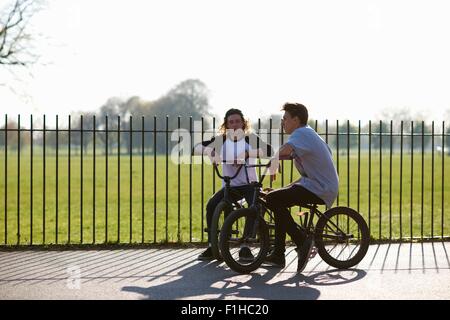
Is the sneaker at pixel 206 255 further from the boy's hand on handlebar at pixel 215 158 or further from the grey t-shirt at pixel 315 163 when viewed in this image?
the grey t-shirt at pixel 315 163

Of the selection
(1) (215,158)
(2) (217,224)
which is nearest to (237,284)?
(2) (217,224)

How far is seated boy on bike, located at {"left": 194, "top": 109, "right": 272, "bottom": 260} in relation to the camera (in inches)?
265

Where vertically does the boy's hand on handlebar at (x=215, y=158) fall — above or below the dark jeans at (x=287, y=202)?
above

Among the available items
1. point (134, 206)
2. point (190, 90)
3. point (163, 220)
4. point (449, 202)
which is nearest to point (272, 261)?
point (163, 220)

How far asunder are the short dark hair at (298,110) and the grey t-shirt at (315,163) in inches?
6.3

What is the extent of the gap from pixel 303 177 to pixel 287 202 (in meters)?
0.30

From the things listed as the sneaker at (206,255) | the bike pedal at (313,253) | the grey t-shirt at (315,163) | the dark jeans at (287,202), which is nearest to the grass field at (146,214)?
the sneaker at (206,255)

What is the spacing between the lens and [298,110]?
247 inches

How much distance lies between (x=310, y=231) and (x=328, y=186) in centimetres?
54

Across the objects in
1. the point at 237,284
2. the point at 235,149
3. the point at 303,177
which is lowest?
the point at 237,284

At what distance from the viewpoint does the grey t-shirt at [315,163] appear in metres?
6.07

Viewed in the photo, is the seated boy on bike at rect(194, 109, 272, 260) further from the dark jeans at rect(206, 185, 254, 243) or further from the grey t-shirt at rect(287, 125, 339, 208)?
the grey t-shirt at rect(287, 125, 339, 208)

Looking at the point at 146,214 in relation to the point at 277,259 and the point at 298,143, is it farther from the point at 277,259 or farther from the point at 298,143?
the point at 298,143
